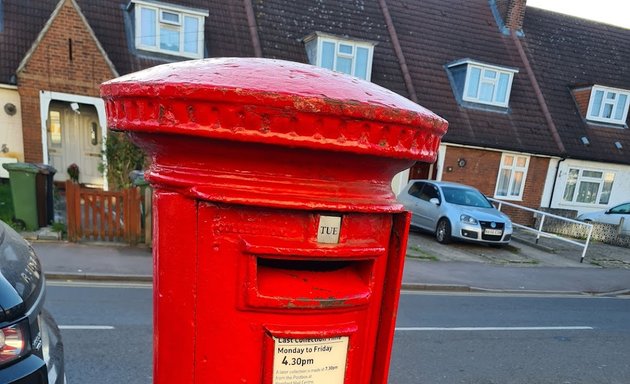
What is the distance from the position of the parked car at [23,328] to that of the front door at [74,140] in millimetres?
9603

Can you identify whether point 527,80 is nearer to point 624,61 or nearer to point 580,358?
point 624,61

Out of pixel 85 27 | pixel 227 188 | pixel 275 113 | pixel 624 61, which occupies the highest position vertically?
pixel 624 61

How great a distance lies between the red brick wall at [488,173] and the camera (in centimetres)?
1384

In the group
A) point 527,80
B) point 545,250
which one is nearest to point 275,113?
point 545,250

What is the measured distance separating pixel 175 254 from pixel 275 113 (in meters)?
0.46

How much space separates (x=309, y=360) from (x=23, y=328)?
190cm

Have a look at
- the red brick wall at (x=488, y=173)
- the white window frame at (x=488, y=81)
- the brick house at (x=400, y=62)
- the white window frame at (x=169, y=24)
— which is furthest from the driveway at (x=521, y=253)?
the white window frame at (x=169, y=24)

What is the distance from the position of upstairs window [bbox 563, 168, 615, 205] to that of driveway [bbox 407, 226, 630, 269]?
3801 mm

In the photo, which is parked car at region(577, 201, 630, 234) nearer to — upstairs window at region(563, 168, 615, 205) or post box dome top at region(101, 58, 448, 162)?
upstairs window at region(563, 168, 615, 205)

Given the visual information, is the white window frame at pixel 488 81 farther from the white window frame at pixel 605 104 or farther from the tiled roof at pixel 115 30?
the tiled roof at pixel 115 30

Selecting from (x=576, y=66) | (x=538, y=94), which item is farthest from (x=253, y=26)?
(x=576, y=66)

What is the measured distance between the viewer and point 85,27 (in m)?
9.83

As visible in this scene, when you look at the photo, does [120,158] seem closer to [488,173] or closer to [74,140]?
[74,140]

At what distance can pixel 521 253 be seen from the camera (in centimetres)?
1054
